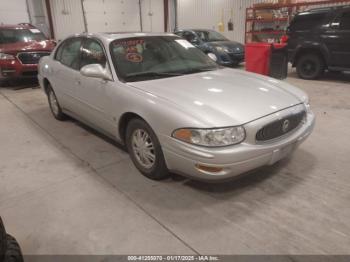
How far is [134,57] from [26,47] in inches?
221

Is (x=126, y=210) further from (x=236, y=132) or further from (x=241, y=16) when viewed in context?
(x=241, y=16)

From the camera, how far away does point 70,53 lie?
3824 mm

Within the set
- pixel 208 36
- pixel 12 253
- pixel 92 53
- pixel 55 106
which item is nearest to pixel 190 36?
pixel 208 36

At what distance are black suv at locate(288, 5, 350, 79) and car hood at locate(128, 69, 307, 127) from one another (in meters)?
4.74

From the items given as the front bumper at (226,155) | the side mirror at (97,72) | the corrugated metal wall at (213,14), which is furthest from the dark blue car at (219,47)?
the front bumper at (226,155)

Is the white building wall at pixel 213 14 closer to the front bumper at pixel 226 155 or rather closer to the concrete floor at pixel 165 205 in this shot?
the concrete floor at pixel 165 205

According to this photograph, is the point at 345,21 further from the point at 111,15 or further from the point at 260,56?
the point at 111,15

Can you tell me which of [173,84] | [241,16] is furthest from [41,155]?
[241,16]

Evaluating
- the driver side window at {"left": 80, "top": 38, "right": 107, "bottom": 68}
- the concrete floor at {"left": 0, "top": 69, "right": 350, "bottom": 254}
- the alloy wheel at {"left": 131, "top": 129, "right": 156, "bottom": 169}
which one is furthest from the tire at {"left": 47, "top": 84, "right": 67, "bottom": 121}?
the alloy wheel at {"left": 131, "top": 129, "right": 156, "bottom": 169}

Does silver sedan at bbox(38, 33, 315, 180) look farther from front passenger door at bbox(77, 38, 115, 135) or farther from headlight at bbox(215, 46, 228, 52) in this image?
headlight at bbox(215, 46, 228, 52)

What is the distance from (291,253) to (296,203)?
0.58 meters

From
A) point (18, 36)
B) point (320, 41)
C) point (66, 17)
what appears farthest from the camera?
point (66, 17)

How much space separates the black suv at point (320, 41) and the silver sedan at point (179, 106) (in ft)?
15.4

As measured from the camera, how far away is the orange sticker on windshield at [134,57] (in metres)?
2.97
